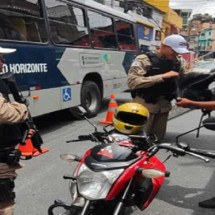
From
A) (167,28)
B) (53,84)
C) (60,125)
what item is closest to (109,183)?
(53,84)

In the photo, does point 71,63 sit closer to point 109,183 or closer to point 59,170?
point 59,170

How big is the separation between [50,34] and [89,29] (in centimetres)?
169

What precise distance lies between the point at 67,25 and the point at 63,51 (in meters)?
0.66

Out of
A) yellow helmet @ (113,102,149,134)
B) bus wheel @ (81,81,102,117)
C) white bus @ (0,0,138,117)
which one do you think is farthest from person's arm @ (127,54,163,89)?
bus wheel @ (81,81,102,117)

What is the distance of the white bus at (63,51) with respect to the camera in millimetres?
6047

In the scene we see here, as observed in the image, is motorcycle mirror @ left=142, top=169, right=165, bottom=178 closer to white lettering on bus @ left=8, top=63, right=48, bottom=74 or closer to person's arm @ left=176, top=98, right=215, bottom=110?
person's arm @ left=176, top=98, right=215, bottom=110

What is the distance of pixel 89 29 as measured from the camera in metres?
8.41

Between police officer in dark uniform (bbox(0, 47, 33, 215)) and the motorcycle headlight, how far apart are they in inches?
22.0

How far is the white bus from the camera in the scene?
6047mm

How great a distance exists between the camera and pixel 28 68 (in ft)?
20.2

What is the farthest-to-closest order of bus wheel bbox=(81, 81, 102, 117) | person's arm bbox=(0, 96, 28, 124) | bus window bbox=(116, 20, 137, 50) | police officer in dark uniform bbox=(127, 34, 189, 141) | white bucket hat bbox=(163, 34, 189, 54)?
1. bus window bbox=(116, 20, 137, 50)
2. bus wheel bbox=(81, 81, 102, 117)
3. police officer in dark uniform bbox=(127, 34, 189, 141)
4. white bucket hat bbox=(163, 34, 189, 54)
5. person's arm bbox=(0, 96, 28, 124)

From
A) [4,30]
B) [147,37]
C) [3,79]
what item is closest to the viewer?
[3,79]

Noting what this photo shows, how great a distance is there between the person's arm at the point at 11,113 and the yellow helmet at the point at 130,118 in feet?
2.43

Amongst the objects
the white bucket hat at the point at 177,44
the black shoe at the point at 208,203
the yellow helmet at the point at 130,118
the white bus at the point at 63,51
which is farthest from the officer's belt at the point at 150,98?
the white bus at the point at 63,51
